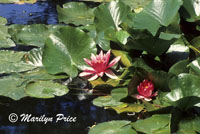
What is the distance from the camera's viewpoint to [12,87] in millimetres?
1615

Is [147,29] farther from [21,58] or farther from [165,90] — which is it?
[21,58]

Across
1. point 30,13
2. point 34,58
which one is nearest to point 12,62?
point 34,58

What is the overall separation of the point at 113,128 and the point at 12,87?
0.60m

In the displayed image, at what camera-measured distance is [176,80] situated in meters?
1.29

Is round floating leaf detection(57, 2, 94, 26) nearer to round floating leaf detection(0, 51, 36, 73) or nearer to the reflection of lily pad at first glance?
round floating leaf detection(0, 51, 36, 73)

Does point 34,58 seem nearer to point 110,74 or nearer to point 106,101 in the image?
point 110,74

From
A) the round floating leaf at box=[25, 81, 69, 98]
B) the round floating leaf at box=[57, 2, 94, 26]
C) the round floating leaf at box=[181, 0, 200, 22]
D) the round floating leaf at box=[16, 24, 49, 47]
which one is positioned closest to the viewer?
the round floating leaf at box=[25, 81, 69, 98]

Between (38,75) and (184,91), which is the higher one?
(184,91)

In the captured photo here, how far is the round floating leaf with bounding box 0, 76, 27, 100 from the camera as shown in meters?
1.55

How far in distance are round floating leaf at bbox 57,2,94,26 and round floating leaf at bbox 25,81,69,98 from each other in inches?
38.3

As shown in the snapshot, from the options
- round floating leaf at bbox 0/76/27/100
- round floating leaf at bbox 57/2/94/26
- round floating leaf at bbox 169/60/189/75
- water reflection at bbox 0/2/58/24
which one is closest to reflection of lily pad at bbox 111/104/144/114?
round floating leaf at bbox 169/60/189/75

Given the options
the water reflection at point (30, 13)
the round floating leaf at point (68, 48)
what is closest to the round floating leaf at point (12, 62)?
the round floating leaf at point (68, 48)

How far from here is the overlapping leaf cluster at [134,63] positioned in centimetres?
127

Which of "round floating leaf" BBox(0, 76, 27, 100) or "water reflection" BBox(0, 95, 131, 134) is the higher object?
"round floating leaf" BBox(0, 76, 27, 100)
